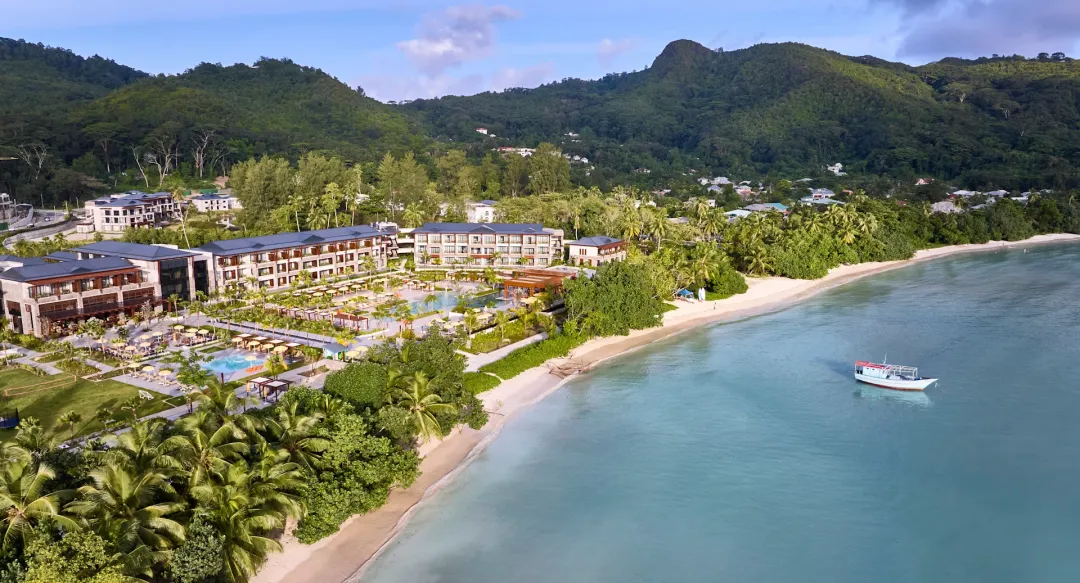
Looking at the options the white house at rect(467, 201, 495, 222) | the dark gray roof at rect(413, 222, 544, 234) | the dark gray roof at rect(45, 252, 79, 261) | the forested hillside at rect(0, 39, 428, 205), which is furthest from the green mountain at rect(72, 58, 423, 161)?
the dark gray roof at rect(45, 252, 79, 261)

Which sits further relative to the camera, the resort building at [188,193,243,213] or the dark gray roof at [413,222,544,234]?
the resort building at [188,193,243,213]

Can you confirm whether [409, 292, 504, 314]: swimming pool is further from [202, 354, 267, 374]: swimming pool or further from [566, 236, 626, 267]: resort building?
[202, 354, 267, 374]: swimming pool

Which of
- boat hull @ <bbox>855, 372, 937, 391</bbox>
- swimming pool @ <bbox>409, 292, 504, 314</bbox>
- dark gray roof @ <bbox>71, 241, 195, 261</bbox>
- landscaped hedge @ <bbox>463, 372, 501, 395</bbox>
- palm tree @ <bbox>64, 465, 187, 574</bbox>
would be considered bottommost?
landscaped hedge @ <bbox>463, 372, 501, 395</bbox>

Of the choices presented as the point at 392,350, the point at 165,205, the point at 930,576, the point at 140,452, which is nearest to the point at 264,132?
the point at 165,205

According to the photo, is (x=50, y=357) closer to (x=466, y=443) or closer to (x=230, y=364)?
(x=230, y=364)

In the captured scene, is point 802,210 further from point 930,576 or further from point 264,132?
point 264,132

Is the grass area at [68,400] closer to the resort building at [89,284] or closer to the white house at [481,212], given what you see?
the resort building at [89,284]

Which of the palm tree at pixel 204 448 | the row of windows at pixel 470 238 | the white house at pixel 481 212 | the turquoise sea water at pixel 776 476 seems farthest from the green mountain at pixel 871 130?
the palm tree at pixel 204 448
